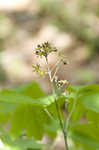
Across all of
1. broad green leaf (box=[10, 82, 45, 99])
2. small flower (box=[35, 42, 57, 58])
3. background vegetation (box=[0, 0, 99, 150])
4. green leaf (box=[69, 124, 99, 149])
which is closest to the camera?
small flower (box=[35, 42, 57, 58])

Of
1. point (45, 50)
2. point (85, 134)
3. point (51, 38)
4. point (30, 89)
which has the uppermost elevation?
point (45, 50)

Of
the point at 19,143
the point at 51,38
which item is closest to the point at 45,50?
the point at 19,143

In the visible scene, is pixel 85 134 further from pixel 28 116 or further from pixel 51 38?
pixel 51 38

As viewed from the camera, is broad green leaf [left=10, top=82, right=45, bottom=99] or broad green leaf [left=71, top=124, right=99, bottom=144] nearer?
broad green leaf [left=71, top=124, right=99, bottom=144]

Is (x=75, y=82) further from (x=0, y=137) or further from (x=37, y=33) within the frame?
(x=0, y=137)

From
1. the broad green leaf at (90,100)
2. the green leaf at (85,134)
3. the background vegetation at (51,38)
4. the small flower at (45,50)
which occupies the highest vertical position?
the small flower at (45,50)

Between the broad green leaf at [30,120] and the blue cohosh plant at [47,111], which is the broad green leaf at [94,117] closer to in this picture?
the blue cohosh plant at [47,111]

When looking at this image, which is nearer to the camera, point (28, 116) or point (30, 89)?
point (28, 116)

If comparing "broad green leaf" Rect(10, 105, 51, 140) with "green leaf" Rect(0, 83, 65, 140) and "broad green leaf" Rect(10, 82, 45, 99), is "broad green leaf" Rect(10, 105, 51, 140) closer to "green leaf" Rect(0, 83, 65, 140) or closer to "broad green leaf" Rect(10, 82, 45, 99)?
"green leaf" Rect(0, 83, 65, 140)

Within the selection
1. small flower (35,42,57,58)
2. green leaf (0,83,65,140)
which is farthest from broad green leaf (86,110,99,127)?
small flower (35,42,57,58)

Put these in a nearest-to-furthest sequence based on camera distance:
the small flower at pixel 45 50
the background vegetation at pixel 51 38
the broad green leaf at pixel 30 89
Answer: the small flower at pixel 45 50 < the broad green leaf at pixel 30 89 < the background vegetation at pixel 51 38

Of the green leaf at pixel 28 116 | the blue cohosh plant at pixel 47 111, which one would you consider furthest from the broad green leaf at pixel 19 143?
the green leaf at pixel 28 116

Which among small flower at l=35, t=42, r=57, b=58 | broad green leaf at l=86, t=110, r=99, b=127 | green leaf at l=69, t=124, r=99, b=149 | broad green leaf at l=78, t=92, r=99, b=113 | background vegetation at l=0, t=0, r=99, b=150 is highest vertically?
small flower at l=35, t=42, r=57, b=58
